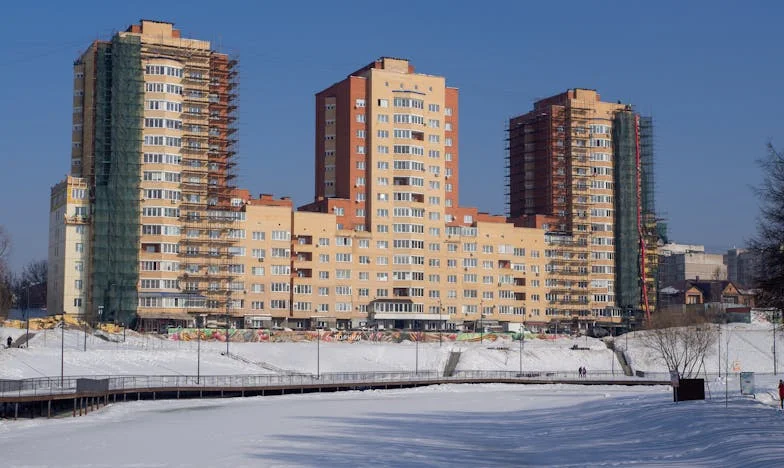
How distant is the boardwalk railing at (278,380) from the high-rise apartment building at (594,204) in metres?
51.0

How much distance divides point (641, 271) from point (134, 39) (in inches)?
3731

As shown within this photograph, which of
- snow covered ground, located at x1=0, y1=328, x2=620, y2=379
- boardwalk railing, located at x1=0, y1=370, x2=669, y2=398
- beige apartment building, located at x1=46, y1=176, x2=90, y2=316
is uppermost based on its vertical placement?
beige apartment building, located at x1=46, y1=176, x2=90, y2=316

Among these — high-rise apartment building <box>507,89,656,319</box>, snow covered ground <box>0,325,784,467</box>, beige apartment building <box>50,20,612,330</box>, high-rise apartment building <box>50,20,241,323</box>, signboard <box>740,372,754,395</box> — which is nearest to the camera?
snow covered ground <box>0,325,784,467</box>

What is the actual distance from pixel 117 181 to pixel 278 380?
4823cm

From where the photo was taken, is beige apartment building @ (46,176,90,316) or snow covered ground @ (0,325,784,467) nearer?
snow covered ground @ (0,325,784,467)

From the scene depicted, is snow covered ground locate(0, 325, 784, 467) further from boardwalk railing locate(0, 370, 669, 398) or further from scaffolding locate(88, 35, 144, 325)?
scaffolding locate(88, 35, 144, 325)

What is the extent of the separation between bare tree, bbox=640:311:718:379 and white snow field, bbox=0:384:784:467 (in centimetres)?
4378

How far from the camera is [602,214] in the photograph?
646 feet

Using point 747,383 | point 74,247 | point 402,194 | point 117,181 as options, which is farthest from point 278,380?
point 402,194

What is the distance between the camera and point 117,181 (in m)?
156

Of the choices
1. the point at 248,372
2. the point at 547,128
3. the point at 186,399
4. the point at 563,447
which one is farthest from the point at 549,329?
the point at 563,447

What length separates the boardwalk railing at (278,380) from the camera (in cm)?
9634

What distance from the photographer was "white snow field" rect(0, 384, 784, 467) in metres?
55.7

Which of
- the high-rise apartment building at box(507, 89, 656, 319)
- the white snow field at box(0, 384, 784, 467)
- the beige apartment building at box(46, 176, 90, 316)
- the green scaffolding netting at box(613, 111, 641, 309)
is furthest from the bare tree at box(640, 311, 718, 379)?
the beige apartment building at box(46, 176, 90, 316)
